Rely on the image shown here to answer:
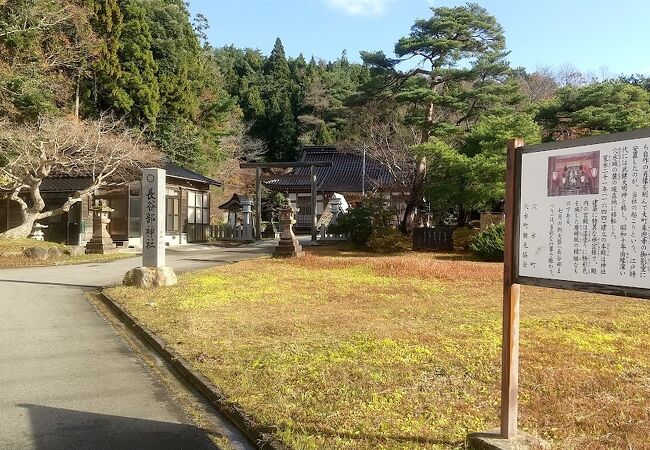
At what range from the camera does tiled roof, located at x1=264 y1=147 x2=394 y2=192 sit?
34.0m

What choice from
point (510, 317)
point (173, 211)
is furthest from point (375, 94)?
point (510, 317)

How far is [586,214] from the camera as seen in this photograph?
9.81 feet

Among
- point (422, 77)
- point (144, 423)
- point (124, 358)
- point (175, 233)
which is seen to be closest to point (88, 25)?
point (175, 233)

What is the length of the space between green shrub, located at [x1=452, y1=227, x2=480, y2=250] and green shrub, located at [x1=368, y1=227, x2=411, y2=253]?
6.29 ft

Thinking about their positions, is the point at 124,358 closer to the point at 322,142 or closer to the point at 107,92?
the point at 107,92

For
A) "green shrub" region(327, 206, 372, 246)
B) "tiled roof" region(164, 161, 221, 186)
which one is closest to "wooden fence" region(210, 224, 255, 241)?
"tiled roof" region(164, 161, 221, 186)

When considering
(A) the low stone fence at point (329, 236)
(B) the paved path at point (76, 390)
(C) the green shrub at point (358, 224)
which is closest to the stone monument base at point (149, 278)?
(B) the paved path at point (76, 390)

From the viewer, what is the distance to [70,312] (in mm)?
8594

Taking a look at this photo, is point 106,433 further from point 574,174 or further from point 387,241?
point 387,241

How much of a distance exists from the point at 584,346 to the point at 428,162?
49.0 ft

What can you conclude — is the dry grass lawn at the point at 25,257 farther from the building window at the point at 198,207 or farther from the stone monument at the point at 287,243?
the building window at the point at 198,207

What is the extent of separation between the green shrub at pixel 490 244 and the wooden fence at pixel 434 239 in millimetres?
2774

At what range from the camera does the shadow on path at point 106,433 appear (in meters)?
3.63

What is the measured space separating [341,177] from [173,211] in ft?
45.5
